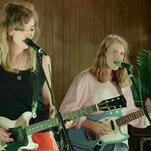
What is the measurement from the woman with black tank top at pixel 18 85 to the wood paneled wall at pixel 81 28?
68.8 inches

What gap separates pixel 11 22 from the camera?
7.26ft

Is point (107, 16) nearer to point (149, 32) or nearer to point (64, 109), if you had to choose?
point (149, 32)

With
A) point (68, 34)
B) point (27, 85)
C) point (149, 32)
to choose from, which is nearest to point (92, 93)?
point (27, 85)

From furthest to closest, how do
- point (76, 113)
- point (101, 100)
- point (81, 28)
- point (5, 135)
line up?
1. point (81, 28)
2. point (101, 100)
3. point (76, 113)
4. point (5, 135)

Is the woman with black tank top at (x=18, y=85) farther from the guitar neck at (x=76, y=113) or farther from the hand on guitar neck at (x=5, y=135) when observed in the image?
the guitar neck at (x=76, y=113)

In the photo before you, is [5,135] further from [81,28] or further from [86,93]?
[81,28]

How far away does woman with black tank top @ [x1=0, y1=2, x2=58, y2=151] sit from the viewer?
218cm

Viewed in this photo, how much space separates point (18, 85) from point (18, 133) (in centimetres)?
27

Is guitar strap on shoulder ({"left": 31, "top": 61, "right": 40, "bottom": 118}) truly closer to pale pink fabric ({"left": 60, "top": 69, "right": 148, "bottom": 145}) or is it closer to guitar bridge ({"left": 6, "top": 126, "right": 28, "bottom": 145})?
guitar bridge ({"left": 6, "top": 126, "right": 28, "bottom": 145})

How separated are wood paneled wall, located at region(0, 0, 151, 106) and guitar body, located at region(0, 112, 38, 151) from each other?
198 cm

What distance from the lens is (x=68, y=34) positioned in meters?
4.41

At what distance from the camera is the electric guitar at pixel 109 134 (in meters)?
2.84

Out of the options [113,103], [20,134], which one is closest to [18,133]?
[20,134]

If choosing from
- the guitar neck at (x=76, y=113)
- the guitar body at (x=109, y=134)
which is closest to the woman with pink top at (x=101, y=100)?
the guitar body at (x=109, y=134)
